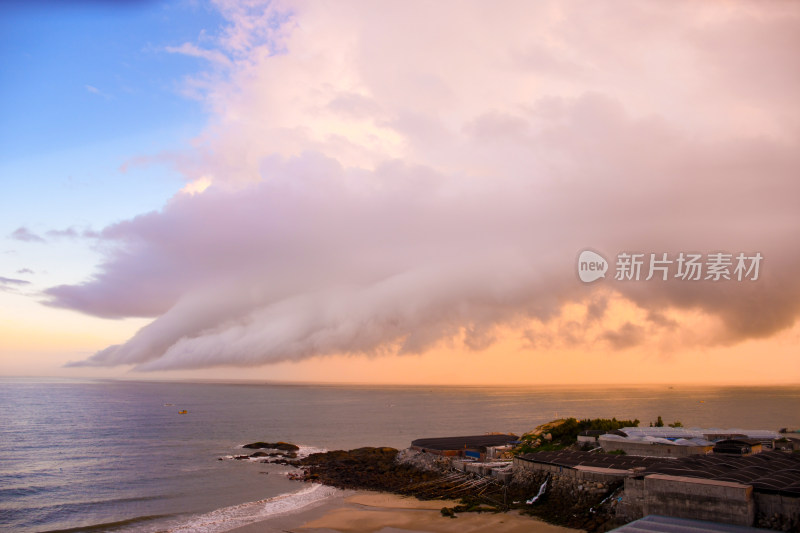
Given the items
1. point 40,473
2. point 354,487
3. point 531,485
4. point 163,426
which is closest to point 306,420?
point 163,426

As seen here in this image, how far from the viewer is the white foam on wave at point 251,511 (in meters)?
37.2

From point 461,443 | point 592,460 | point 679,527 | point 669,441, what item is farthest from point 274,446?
point 679,527

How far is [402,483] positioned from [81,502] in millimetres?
27235

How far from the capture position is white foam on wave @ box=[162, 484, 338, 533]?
122 feet

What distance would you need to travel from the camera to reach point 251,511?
4153cm

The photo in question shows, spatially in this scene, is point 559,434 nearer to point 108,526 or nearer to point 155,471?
point 108,526

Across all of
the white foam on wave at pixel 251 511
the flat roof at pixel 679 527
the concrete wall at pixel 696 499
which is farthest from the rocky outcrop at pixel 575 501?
the white foam on wave at pixel 251 511

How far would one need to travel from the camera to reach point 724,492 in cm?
2531

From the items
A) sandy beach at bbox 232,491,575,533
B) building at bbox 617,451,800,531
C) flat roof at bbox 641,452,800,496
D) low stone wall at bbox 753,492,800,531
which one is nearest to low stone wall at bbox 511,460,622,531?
sandy beach at bbox 232,491,575,533

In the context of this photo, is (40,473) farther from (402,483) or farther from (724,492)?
(724,492)

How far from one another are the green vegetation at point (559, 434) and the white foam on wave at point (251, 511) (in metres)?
22.0

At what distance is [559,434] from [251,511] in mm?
33304

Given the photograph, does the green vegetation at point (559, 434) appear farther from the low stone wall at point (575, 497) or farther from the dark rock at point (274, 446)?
the dark rock at point (274, 446)

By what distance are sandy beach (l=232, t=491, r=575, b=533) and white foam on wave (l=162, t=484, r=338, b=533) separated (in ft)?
4.20
